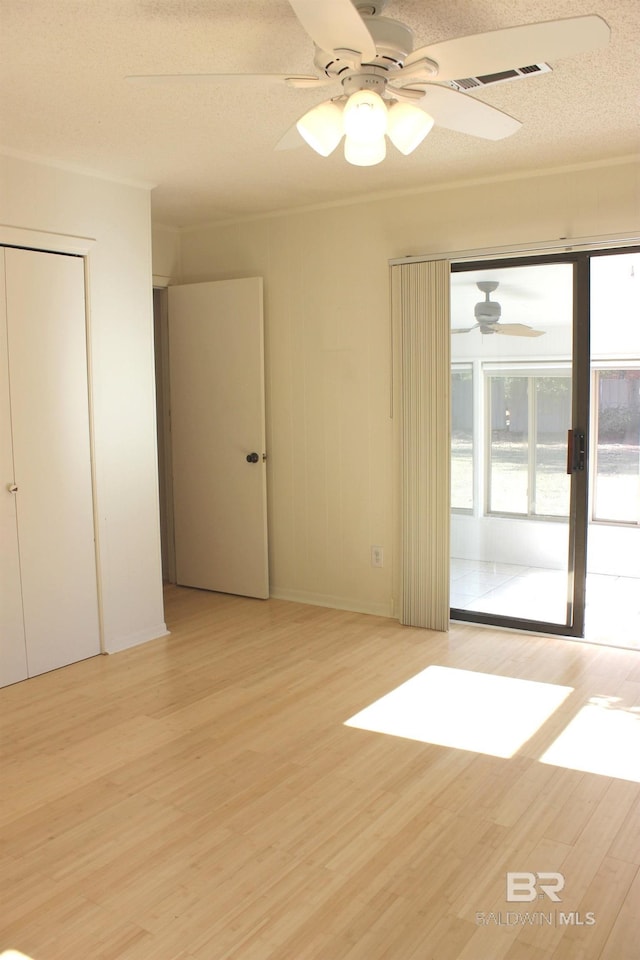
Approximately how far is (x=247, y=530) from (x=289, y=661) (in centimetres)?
137

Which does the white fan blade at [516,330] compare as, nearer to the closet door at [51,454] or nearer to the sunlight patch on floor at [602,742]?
the sunlight patch on floor at [602,742]

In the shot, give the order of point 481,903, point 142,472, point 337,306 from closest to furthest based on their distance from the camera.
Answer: point 481,903 → point 142,472 → point 337,306

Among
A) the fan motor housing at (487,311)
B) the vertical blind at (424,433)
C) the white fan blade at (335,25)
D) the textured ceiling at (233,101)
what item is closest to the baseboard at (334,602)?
the vertical blind at (424,433)

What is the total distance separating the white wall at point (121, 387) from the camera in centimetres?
416

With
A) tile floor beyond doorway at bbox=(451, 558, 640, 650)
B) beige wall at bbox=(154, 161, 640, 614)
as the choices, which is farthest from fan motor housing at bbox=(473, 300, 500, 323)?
tile floor beyond doorway at bbox=(451, 558, 640, 650)

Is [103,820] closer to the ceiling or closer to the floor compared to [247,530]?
closer to the floor

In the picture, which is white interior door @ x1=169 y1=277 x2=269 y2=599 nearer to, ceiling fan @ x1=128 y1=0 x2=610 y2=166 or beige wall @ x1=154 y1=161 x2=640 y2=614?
beige wall @ x1=154 y1=161 x2=640 y2=614

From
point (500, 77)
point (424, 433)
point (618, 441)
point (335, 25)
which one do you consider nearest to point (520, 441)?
point (424, 433)

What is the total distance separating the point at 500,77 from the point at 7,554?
9.64 feet

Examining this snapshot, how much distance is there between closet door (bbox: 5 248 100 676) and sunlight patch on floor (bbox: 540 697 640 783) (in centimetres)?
244

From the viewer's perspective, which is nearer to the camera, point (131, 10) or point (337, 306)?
point (131, 10)

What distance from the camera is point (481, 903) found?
2.21 m

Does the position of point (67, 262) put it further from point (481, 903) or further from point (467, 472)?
point (481, 903)

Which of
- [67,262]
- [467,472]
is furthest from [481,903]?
[67,262]
